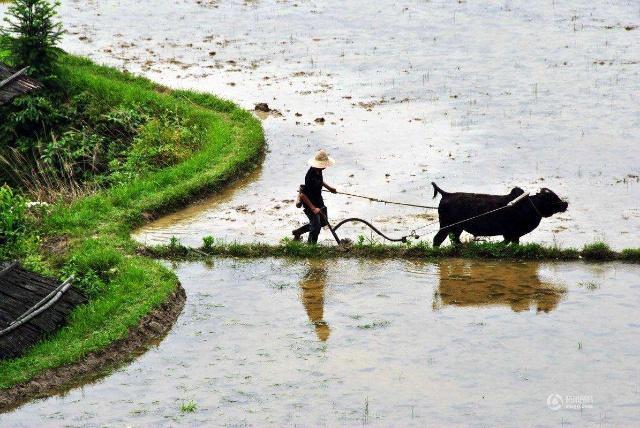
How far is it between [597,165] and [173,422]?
36.3 ft

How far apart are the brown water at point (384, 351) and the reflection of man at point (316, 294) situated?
0.03 m

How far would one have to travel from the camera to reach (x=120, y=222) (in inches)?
637

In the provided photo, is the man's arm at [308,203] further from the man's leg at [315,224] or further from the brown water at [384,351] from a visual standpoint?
the brown water at [384,351]

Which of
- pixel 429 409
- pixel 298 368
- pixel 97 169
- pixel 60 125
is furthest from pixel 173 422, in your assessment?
pixel 60 125

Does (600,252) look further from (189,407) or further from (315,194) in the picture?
(189,407)

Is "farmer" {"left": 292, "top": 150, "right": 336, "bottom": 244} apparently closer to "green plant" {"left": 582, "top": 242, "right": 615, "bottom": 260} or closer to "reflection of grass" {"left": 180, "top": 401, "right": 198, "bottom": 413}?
"green plant" {"left": 582, "top": 242, "right": 615, "bottom": 260}

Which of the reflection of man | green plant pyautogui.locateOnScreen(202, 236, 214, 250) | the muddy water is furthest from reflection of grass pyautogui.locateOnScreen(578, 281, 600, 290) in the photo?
green plant pyautogui.locateOnScreen(202, 236, 214, 250)

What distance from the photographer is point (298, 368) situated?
11.6 metres

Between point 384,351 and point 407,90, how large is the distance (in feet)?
41.4

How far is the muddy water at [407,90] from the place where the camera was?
17.5 m

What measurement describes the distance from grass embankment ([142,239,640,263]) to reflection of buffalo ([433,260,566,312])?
0.21 m

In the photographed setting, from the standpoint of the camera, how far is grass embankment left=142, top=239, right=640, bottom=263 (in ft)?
48.5

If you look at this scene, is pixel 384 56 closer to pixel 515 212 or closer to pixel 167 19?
pixel 167 19

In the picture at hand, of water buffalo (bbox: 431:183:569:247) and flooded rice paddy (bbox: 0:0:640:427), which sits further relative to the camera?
water buffalo (bbox: 431:183:569:247)
